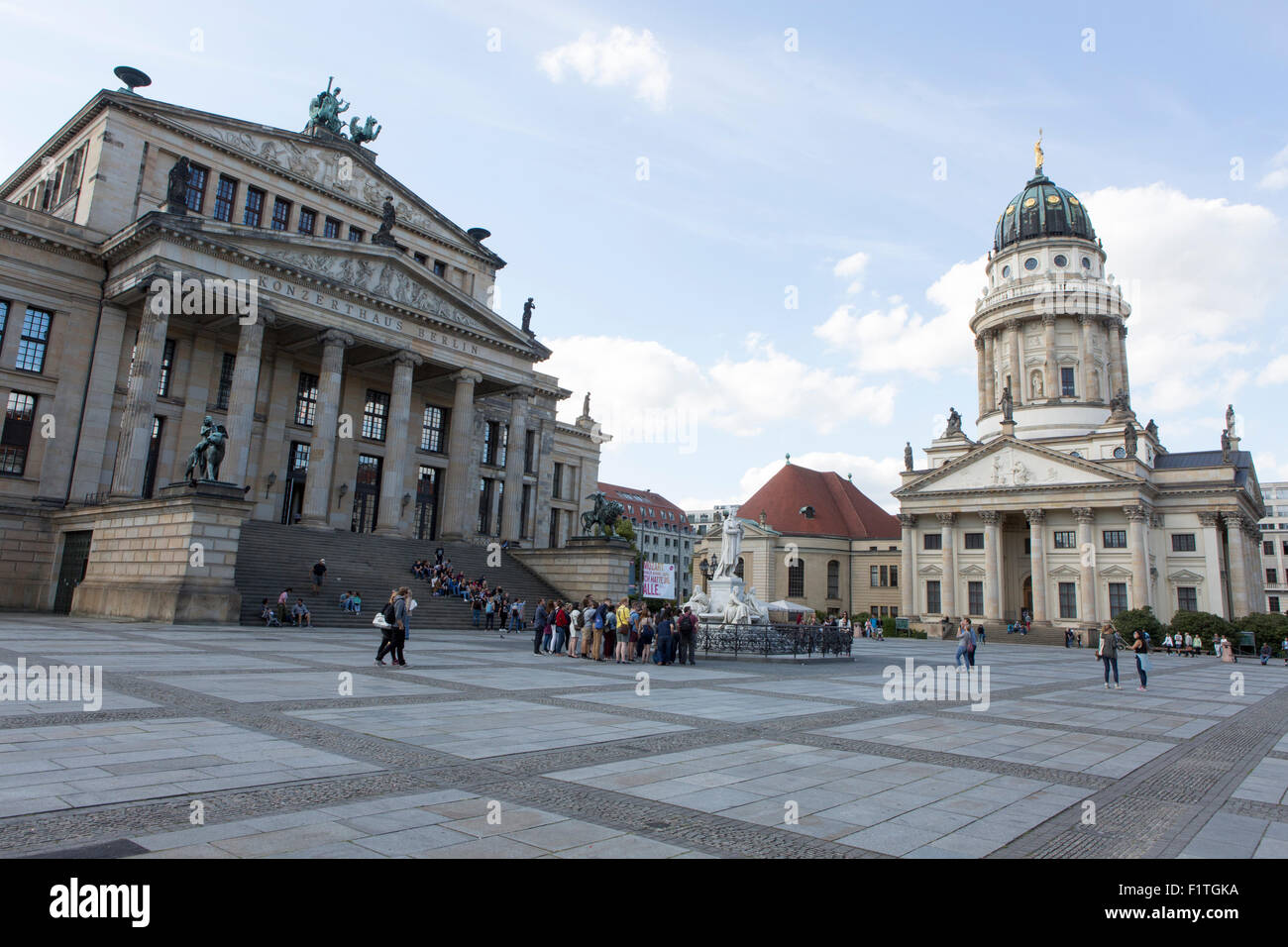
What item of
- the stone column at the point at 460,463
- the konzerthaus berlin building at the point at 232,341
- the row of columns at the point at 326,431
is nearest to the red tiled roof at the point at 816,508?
the konzerthaus berlin building at the point at 232,341

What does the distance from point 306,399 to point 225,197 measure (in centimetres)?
1106

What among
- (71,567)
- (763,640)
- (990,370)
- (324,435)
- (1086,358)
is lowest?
(763,640)

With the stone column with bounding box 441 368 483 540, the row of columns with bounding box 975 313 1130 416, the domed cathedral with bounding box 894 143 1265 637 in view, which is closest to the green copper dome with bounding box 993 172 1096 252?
the domed cathedral with bounding box 894 143 1265 637

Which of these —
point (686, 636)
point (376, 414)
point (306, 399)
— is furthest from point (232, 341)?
point (686, 636)

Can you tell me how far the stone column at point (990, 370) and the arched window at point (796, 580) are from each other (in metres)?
24.9

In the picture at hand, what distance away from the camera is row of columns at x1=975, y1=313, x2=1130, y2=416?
73.6 metres

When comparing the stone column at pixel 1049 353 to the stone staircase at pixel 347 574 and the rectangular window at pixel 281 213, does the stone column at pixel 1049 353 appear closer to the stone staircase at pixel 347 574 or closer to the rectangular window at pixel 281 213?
the stone staircase at pixel 347 574

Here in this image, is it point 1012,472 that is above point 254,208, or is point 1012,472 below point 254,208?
below

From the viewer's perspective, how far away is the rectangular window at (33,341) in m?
A: 34.2

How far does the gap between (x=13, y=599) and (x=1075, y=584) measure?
2704 inches

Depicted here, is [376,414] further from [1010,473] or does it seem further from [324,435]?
[1010,473]

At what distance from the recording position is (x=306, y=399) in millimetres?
42969
